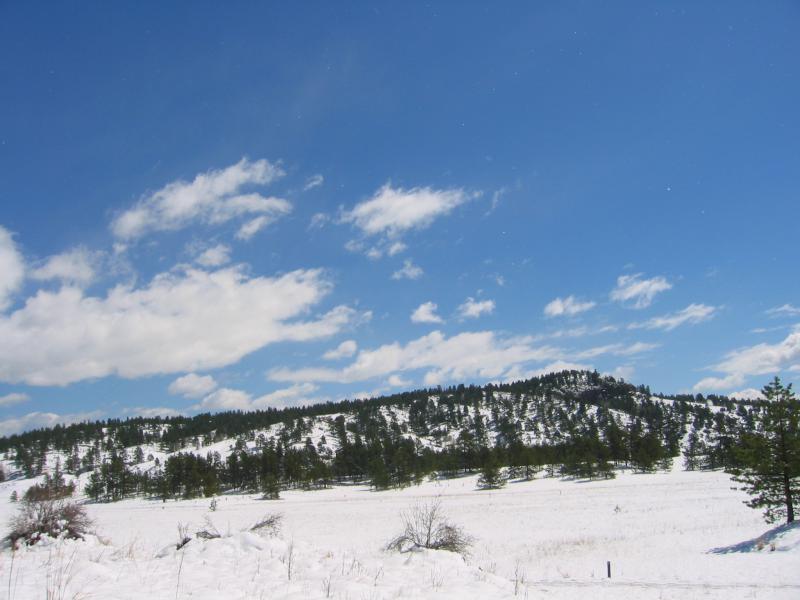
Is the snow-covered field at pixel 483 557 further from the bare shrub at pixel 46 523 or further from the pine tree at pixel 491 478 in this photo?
the pine tree at pixel 491 478

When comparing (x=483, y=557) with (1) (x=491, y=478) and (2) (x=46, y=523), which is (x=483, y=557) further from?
(1) (x=491, y=478)

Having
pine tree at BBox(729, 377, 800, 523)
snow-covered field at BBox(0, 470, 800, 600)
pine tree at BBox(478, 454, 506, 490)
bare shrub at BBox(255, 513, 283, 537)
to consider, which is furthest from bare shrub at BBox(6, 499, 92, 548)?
pine tree at BBox(478, 454, 506, 490)

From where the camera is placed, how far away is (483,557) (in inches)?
1246

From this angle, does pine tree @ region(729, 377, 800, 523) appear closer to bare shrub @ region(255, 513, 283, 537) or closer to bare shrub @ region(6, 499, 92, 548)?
bare shrub @ region(255, 513, 283, 537)

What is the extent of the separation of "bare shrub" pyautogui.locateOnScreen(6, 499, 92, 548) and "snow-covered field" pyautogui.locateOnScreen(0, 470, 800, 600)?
120 centimetres

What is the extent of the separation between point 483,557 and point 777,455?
20.0 meters

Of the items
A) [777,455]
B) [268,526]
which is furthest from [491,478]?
[268,526]

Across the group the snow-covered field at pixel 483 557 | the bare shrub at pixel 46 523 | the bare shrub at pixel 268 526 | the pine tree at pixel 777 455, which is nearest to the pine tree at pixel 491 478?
the snow-covered field at pixel 483 557

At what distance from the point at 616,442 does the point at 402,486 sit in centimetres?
4988

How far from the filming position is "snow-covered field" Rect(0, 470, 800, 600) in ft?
32.5

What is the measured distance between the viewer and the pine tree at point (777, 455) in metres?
29.1

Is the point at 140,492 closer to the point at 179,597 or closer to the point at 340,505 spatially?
the point at 340,505

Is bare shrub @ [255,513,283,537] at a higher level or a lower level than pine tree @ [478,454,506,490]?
higher

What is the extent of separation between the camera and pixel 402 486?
10488 cm
